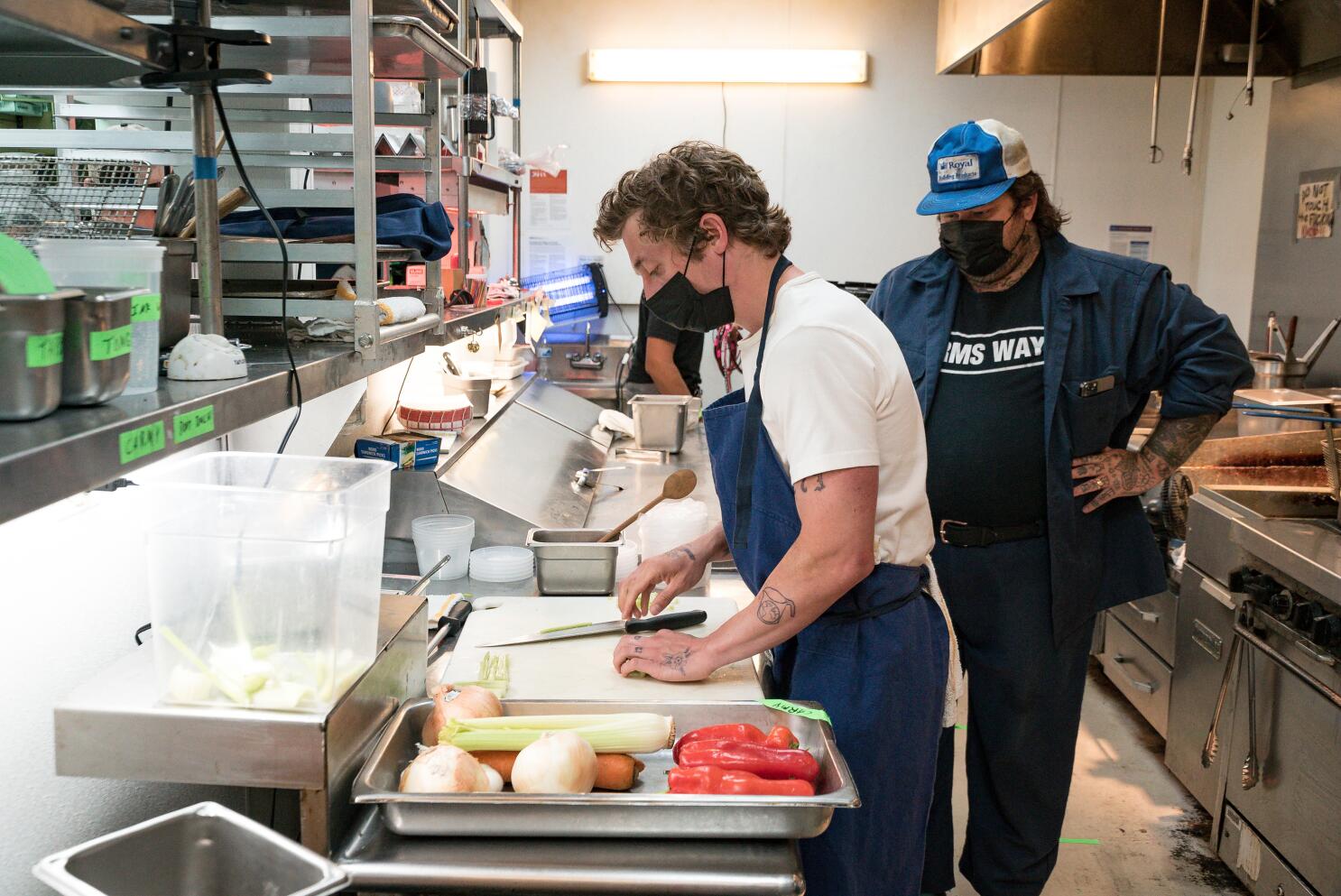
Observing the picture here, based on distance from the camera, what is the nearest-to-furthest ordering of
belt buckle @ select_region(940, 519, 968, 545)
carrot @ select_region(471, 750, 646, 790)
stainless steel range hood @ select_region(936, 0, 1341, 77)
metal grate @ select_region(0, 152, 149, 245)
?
carrot @ select_region(471, 750, 646, 790) → metal grate @ select_region(0, 152, 149, 245) → belt buckle @ select_region(940, 519, 968, 545) → stainless steel range hood @ select_region(936, 0, 1341, 77)

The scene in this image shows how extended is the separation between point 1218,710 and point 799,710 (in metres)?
2.06

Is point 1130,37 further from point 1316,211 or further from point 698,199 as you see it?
point 698,199

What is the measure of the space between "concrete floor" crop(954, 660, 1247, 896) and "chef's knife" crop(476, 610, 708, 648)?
1.50 m

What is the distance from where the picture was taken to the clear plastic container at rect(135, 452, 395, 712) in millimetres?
1234

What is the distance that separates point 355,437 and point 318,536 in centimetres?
179

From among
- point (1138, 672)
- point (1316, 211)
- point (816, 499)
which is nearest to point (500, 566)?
point (816, 499)

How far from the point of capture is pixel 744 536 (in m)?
1.84

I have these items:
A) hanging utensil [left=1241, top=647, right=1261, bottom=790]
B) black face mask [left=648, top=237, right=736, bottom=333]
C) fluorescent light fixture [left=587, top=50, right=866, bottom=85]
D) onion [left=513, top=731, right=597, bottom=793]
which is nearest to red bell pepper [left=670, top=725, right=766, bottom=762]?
onion [left=513, top=731, right=597, bottom=793]

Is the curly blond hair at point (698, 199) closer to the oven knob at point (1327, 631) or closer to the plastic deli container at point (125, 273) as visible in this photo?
the plastic deli container at point (125, 273)

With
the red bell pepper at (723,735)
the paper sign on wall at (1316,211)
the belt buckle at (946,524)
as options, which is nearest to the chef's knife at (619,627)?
the red bell pepper at (723,735)

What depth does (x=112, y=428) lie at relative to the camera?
39.8 inches

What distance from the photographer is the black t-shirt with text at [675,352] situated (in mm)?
5055

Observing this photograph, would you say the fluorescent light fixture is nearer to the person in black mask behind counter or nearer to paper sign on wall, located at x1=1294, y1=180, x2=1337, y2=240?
the person in black mask behind counter

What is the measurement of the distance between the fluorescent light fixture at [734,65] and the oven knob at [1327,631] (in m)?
4.57
